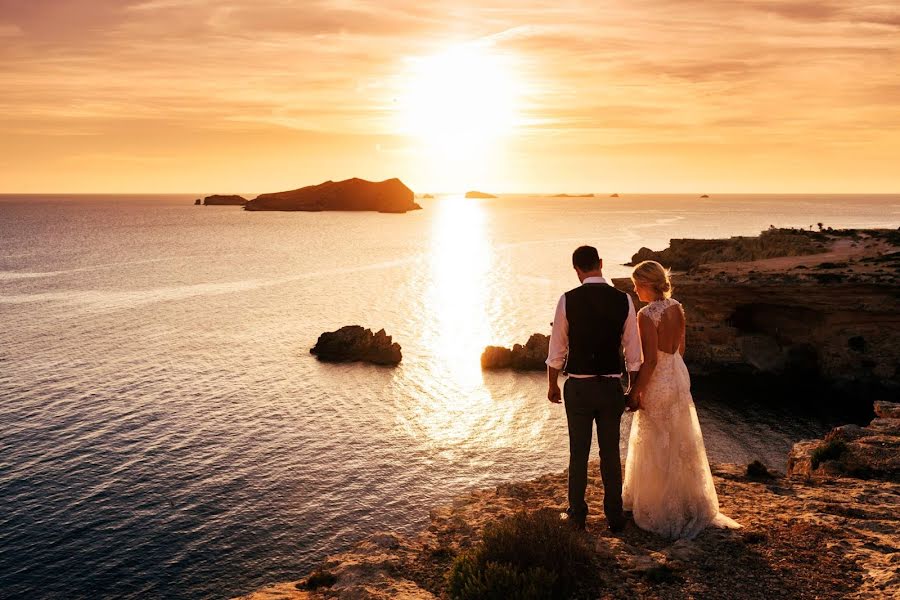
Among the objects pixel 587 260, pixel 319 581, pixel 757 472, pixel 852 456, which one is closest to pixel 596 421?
pixel 587 260

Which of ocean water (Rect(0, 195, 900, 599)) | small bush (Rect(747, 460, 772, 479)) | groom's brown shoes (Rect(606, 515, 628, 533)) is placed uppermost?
groom's brown shoes (Rect(606, 515, 628, 533))

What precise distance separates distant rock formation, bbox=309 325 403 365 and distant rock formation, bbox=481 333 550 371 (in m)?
8.05

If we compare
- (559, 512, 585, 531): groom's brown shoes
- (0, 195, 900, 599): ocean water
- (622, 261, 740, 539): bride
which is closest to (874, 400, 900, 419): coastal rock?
(0, 195, 900, 599): ocean water

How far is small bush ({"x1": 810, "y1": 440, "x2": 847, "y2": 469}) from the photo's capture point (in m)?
17.2

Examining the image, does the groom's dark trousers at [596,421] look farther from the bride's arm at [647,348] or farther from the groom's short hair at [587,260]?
the groom's short hair at [587,260]

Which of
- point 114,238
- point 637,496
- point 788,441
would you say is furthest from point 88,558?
point 114,238

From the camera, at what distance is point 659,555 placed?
10.4 m

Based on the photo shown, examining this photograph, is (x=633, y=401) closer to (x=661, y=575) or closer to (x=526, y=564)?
(x=661, y=575)

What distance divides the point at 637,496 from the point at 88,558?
20.7m

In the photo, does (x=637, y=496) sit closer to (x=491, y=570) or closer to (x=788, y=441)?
(x=491, y=570)

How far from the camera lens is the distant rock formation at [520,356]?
52.3 metres

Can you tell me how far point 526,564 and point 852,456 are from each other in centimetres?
1181

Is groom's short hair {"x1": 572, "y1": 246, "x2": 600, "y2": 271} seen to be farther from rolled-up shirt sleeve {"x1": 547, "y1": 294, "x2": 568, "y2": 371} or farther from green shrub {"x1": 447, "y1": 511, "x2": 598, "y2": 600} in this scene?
green shrub {"x1": 447, "y1": 511, "x2": 598, "y2": 600}

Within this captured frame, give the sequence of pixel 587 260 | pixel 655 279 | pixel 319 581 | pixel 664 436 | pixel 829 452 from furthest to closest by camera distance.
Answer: pixel 829 452, pixel 319 581, pixel 664 436, pixel 655 279, pixel 587 260
